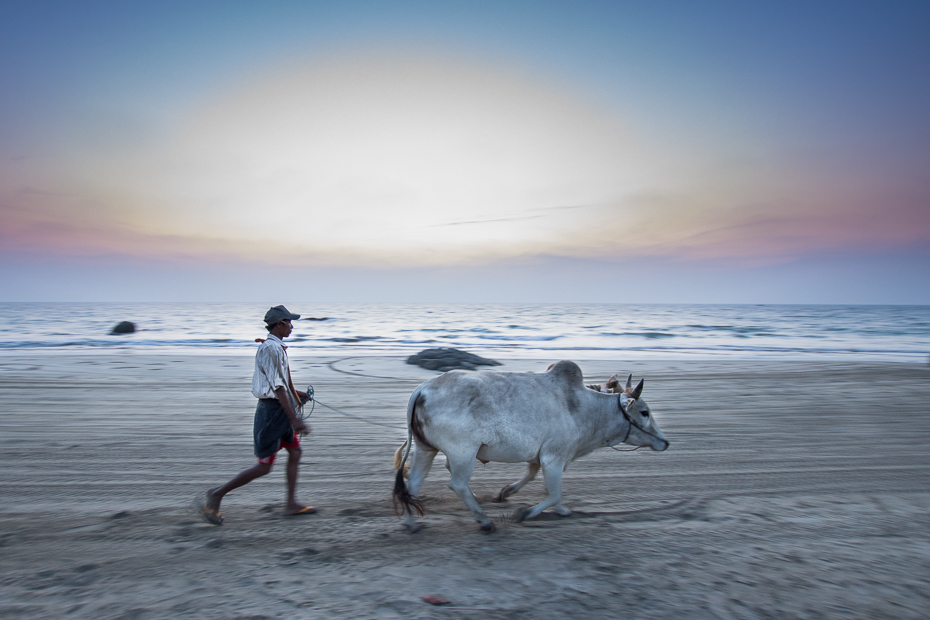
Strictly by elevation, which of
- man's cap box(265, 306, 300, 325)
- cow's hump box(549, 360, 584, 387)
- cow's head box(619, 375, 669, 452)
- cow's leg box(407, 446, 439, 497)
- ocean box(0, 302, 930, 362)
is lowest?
ocean box(0, 302, 930, 362)

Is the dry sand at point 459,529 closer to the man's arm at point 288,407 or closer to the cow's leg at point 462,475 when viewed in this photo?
the cow's leg at point 462,475

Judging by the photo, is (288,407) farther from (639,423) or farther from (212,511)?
(639,423)

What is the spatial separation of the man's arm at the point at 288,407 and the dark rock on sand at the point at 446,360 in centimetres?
1071

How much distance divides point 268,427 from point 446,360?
11.2 m

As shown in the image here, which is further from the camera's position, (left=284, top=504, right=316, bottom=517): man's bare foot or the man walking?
(left=284, top=504, right=316, bottom=517): man's bare foot

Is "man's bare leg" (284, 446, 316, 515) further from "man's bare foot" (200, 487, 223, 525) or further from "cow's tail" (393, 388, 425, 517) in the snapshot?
"cow's tail" (393, 388, 425, 517)

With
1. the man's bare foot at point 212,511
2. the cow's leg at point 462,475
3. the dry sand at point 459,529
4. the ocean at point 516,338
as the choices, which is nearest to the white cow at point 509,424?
the cow's leg at point 462,475

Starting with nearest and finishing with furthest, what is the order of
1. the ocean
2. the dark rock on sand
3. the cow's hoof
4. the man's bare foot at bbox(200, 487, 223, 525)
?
the man's bare foot at bbox(200, 487, 223, 525) → the cow's hoof → the dark rock on sand → the ocean

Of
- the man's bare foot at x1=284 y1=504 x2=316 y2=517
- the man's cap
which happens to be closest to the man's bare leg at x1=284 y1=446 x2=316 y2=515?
the man's bare foot at x1=284 y1=504 x2=316 y2=517

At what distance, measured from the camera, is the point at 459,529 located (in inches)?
180

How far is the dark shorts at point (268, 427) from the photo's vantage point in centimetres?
452

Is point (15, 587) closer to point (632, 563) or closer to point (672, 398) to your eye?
point (632, 563)

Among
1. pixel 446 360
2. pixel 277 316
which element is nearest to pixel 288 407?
pixel 277 316

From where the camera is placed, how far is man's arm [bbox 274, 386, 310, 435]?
14.4 feet
